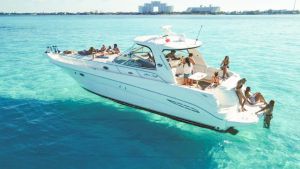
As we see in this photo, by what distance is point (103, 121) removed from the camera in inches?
403

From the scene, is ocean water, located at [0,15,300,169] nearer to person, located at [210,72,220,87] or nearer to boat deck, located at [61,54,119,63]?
person, located at [210,72,220,87]

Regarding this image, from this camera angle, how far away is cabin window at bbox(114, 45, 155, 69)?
31.9 feet

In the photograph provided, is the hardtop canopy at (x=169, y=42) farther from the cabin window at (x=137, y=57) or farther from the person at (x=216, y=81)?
the person at (x=216, y=81)

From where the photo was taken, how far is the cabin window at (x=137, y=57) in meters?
9.74

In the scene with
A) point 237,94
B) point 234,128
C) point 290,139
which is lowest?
point 290,139

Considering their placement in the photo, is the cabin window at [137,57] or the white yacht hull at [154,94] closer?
the white yacht hull at [154,94]

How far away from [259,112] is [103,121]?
17.5ft

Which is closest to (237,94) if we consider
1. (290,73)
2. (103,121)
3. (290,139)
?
(290,139)

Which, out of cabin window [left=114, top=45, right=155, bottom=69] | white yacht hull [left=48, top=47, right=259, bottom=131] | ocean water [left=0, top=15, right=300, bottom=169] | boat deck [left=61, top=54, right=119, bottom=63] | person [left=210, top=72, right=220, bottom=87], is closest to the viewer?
ocean water [left=0, top=15, right=300, bottom=169]

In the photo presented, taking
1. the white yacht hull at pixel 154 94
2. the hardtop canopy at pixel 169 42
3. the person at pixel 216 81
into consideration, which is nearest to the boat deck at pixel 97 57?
the white yacht hull at pixel 154 94

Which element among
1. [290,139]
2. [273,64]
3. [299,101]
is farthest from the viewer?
[273,64]

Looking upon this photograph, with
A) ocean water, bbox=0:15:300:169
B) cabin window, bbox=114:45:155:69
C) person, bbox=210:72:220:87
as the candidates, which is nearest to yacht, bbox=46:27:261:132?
cabin window, bbox=114:45:155:69

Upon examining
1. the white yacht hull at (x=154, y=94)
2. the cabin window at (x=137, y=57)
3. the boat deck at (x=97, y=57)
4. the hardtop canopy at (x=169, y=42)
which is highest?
the hardtop canopy at (x=169, y=42)

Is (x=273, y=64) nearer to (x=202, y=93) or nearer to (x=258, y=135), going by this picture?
(x=258, y=135)
